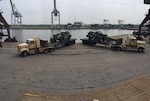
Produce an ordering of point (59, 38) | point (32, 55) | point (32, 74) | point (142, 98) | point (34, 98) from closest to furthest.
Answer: point (142, 98), point (34, 98), point (32, 74), point (32, 55), point (59, 38)

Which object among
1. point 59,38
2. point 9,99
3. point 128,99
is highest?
point 59,38

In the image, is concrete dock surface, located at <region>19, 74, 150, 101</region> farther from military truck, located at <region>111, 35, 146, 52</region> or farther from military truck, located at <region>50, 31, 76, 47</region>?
military truck, located at <region>50, 31, 76, 47</region>

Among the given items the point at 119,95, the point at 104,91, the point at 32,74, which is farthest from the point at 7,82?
the point at 119,95

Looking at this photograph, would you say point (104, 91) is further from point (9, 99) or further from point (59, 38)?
point (59, 38)

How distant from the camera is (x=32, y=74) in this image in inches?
633

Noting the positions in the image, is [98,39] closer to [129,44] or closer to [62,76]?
[129,44]

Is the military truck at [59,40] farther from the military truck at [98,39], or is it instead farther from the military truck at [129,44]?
the military truck at [129,44]

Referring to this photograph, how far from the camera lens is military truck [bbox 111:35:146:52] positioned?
27.5 meters


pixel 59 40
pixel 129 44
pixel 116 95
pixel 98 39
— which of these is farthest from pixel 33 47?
pixel 116 95

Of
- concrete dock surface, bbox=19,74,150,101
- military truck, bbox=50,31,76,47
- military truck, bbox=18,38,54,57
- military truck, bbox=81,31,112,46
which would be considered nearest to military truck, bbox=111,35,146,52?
military truck, bbox=81,31,112,46

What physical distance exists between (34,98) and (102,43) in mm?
24838

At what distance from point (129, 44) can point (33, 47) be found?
14.4m

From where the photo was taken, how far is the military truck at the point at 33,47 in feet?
81.4

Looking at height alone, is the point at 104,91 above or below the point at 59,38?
below
